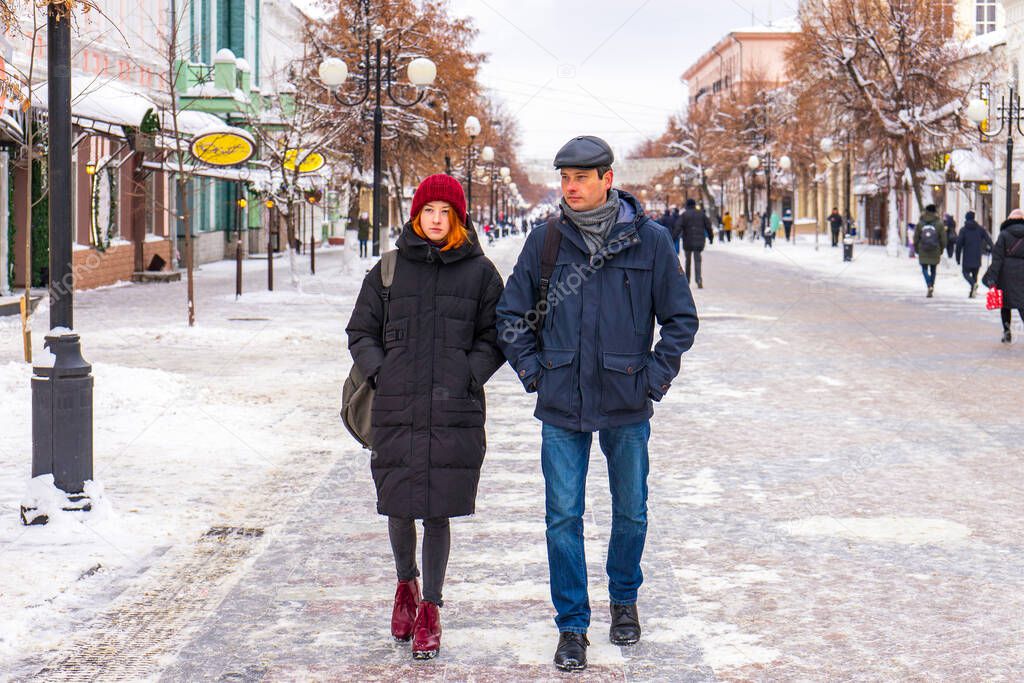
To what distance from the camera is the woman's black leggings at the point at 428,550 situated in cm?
533

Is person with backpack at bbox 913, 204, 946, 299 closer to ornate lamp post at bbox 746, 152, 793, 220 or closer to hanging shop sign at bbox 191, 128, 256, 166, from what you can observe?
hanging shop sign at bbox 191, 128, 256, 166

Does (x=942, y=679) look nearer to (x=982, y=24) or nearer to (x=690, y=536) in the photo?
(x=690, y=536)

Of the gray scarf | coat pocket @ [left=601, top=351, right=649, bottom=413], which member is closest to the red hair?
the gray scarf

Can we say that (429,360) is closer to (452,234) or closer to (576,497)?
(452,234)

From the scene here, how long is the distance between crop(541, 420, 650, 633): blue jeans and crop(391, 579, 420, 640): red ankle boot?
55 cm

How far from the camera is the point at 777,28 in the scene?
412ft

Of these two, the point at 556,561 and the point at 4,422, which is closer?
the point at 556,561

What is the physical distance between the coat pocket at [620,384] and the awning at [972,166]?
4414cm

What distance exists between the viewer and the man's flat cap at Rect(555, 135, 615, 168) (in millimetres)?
5070

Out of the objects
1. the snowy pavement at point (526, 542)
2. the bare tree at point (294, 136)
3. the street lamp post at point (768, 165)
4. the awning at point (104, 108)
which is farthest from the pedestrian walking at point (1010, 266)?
the street lamp post at point (768, 165)

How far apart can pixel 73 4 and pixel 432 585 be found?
172 inches

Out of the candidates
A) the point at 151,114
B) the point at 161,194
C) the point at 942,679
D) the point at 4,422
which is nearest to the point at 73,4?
the point at 4,422

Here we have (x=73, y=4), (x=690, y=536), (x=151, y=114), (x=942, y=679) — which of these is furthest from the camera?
(x=151, y=114)

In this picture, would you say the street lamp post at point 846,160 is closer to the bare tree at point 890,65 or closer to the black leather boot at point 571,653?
the bare tree at point 890,65
